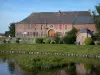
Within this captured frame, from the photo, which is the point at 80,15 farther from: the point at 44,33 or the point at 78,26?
the point at 44,33

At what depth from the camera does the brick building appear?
79.7 meters

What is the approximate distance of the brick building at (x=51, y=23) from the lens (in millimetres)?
79688

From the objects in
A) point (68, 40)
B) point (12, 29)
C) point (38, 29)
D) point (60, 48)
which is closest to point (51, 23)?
point (38, 29)

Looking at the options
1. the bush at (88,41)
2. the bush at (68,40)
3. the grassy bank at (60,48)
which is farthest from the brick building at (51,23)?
the grassy bank at (60,48)

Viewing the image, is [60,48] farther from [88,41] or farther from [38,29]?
[38,29]

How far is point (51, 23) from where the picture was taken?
270 feet

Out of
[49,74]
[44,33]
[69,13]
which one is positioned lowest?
[49,74]

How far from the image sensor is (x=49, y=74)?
1222 inches

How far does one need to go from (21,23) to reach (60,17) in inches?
461

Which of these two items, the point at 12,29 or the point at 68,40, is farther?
the point at 12,29

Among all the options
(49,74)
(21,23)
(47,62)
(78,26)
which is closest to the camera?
(49,74)

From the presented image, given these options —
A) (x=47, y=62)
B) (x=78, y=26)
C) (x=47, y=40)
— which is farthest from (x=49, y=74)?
(x=78, y=26)

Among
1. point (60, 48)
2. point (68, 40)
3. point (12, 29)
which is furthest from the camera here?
point (12, 29)

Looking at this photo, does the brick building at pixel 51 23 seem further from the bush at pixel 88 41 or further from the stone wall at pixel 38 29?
the bush at pixel 88 41
